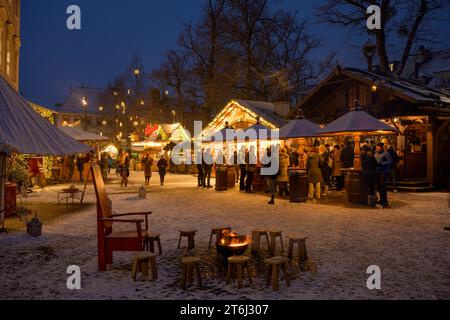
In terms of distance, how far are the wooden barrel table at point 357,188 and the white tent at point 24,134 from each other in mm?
8536

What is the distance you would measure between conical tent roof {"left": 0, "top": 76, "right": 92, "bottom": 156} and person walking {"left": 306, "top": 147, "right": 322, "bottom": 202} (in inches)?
302

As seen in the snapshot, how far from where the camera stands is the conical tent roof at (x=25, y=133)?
322 inches

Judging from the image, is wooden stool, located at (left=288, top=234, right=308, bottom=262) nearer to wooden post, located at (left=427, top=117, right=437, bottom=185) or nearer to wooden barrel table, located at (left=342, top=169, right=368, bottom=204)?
wooden barrel table, located at (left=342, top=169, right=368, bottom=204)

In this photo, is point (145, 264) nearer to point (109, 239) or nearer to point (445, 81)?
point (109, 239)

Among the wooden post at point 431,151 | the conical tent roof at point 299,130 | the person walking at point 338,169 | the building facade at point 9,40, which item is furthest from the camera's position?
the wooden post at point 431,151

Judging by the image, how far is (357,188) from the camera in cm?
1330

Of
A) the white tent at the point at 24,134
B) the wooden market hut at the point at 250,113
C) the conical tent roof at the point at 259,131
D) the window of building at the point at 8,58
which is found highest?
the window of building at the point at 8,58

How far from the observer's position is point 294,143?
22.9 meters

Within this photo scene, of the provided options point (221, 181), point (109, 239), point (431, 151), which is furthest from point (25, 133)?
point (431, 151)

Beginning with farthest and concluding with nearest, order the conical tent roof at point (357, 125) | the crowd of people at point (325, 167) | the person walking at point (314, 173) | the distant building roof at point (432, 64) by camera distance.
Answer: the distant building roof at point (432, 64)
the person walking at point (314, 173)
the conical tent roof at point (357, 125)
the crowd of people at point (325, 167)

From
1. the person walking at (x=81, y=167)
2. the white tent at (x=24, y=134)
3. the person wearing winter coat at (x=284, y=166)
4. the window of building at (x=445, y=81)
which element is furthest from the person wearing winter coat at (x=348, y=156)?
the window of building at (x=445, y=81)

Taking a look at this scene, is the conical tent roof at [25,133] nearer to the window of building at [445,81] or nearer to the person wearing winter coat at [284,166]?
the person wearing winter coat at [284,166]

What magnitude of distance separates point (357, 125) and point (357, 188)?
7.16 feet
